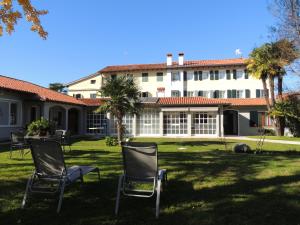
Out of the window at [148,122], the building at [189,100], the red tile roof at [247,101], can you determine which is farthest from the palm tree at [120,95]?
the red tile roof at [247,101]

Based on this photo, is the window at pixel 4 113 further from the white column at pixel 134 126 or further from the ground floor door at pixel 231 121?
the ground floor door at pixel 231 121

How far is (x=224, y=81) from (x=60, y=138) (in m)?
28.1

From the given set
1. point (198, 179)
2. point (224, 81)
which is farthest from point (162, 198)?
point (224, 81)

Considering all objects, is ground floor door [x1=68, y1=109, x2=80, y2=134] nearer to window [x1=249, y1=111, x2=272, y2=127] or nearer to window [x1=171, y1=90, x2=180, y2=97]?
window [x1=171, y1=90, x2=180, y2=97]

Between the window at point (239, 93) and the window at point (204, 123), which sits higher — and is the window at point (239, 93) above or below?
above

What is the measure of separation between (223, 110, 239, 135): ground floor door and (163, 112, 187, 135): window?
870cm

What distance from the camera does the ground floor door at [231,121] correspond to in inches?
1357

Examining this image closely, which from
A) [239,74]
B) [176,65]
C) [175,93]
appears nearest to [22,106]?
[175,93]

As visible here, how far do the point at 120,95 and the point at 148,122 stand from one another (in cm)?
1113

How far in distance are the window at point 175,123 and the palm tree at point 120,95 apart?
1026cm

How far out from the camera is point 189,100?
92.4ft

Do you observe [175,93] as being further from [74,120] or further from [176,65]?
[74,120]

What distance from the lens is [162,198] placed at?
5.11 meters

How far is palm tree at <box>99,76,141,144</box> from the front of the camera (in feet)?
57.6
